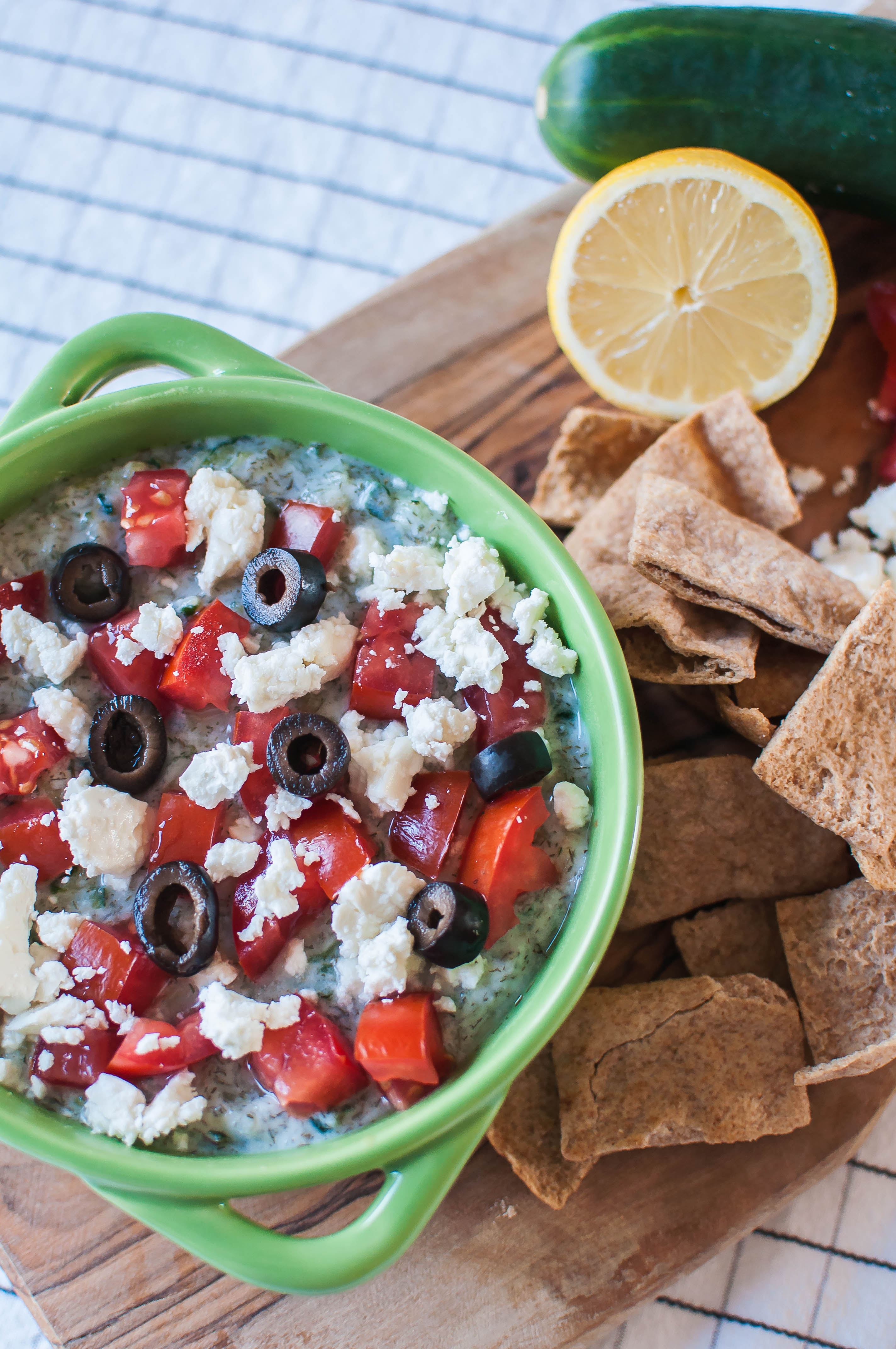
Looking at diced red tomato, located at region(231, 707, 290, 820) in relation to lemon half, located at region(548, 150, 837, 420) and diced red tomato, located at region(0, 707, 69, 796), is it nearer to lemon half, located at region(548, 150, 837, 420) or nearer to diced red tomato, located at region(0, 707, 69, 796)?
diced red tomato, located at region(0, 707, 69, 796)

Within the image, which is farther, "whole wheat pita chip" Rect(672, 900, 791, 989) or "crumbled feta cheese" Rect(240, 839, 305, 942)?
"whole wheat pita chip" Rect(672, 900, 791, 989)

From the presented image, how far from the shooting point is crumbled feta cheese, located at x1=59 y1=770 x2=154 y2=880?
2.01m

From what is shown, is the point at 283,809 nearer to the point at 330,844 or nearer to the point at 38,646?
the point at 330,844

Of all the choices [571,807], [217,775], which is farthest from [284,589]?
[571,807]

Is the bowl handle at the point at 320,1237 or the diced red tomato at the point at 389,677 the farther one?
the diced red tomato at the point at 389,677

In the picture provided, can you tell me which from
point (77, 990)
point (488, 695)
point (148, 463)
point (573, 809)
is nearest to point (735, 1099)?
point (573, 809)

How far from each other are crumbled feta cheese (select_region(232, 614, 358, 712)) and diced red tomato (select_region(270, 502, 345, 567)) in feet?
0.50

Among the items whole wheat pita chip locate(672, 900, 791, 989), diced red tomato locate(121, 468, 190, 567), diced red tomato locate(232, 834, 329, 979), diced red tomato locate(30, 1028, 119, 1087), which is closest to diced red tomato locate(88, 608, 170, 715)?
diced red tomato locate(121, 468, 190, 567)

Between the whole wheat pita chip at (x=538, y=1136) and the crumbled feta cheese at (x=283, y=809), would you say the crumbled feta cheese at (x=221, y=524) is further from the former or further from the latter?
the whole wheat pita chip at (x=538, y=1136)

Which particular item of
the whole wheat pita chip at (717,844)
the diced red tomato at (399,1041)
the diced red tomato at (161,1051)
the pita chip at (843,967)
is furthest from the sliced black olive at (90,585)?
the pita chip at (843,967)

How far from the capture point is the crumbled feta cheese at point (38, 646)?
2109 mm

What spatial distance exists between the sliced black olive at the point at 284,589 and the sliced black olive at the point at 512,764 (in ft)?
1.41

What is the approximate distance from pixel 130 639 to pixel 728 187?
1.68 m

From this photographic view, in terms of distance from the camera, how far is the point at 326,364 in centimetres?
276
